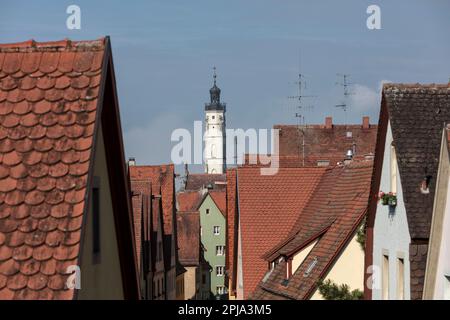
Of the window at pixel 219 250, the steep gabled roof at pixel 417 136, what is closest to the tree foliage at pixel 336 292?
the steep gabled roof at pixel 417 136

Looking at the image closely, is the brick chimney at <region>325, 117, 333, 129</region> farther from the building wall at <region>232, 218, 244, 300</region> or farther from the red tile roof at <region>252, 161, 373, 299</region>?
the red tile roof at <region>252, 161, 373, 299</region>

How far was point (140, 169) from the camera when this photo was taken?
5144 centimetres

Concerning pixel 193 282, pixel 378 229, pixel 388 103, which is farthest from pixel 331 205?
pixel 193 282

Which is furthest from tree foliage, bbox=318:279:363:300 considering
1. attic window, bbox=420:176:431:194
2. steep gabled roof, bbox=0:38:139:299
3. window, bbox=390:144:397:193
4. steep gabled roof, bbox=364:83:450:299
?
steep gabled roof, bbox=0:38:139:299

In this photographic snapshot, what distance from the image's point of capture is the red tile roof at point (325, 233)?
24.4 meters

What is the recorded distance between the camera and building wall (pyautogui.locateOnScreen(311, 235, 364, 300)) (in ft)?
79.5

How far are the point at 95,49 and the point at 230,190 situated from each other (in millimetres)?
30380

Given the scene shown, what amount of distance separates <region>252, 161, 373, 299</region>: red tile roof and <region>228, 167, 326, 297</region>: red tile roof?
264 centimetres

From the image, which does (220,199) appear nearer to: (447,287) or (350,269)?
(350,269)

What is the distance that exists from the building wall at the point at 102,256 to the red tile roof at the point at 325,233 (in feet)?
39.7

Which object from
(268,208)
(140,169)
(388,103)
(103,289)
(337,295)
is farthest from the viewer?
(140,169)

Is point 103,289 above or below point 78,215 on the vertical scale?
below

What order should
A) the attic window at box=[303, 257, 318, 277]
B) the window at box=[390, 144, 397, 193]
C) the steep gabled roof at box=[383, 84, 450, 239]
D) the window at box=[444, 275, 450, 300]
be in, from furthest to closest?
the attic window at box=[303, 257, 318, 277]
the window at box=[390, 144, 397, 193]
the steep gabled roof at box=[383, 84, 450, 239]
the window at box=[444, 275, 450, 300]
